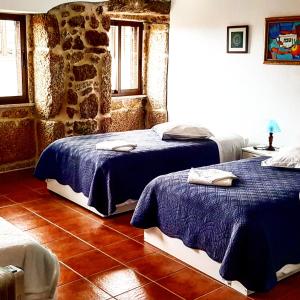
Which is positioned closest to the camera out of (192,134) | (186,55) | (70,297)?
(70,297)

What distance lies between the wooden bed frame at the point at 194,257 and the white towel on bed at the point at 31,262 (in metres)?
1.03

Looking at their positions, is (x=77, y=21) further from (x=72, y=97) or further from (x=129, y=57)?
(x=129, y=57)

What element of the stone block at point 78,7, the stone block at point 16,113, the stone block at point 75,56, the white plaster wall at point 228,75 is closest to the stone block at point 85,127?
the stone block at point 16,113

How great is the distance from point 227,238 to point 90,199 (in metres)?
1.49

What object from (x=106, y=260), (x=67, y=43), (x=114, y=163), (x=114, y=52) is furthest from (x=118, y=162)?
(x=114, y=52)

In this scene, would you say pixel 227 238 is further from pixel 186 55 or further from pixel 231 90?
pixel 186 55

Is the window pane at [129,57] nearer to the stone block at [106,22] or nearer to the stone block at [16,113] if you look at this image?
the stone block at [106,22]

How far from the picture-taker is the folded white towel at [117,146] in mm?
4142

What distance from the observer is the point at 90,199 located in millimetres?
3939

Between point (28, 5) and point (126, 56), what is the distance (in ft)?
5.45

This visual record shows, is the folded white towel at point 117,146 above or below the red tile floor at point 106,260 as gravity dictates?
above

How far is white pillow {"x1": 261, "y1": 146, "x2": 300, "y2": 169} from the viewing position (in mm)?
3617

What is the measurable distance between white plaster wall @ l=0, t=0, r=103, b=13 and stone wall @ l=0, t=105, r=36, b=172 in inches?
41.9

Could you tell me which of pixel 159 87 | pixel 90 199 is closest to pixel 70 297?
pixel 90 199
